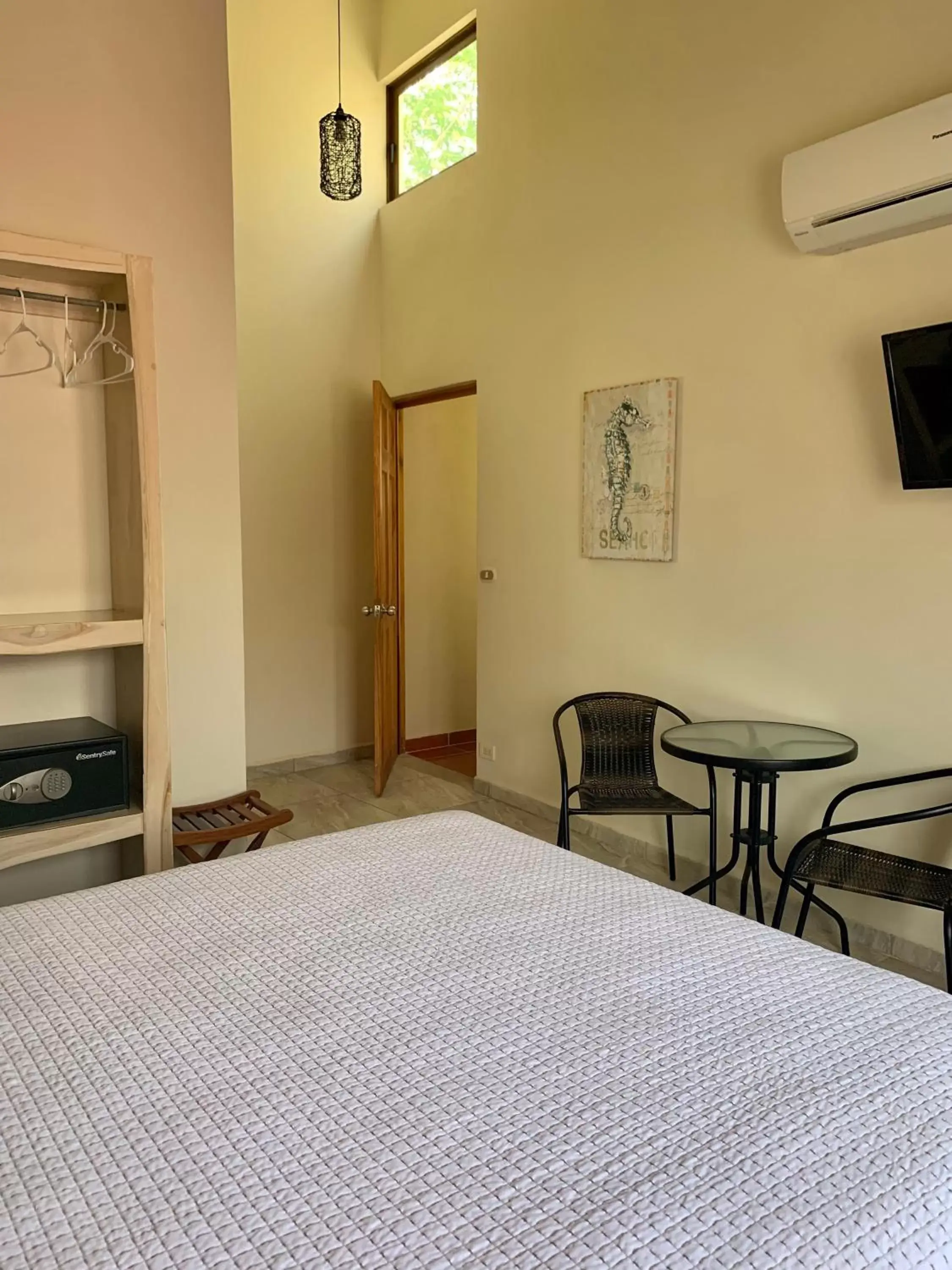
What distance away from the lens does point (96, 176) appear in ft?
8.52

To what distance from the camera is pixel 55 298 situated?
2.53m

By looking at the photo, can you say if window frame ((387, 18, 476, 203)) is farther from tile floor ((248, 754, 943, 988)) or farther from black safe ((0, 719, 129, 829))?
black safe ((0, 719, 129, 829))

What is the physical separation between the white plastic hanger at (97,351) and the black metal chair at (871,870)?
2.36 meters

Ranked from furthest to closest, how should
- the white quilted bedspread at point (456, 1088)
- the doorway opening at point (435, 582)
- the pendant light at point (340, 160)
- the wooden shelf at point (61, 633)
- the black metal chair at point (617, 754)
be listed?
the doorway opening at point (435, 582) < the pendant light at point (340, 160) < the black metal chair at point (617, 754) < the wooden shelf at point (61, 633) < the white quilted bedspread at point (456, 1088)

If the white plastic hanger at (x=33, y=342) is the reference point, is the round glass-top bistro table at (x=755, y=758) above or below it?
below

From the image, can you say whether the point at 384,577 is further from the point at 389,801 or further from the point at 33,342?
the point at 33,342

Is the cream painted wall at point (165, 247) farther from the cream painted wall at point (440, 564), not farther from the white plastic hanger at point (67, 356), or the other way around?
the cream painted wall at point (440, 564)

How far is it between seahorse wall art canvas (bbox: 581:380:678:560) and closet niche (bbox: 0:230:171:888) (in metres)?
1.96

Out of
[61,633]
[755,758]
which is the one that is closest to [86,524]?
[61,633]

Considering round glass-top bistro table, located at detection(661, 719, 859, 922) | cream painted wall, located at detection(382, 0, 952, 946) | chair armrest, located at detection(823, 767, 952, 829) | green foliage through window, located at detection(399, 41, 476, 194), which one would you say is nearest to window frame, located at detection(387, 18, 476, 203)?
green foliage through window, located at detection(399, 41, 476, 194)

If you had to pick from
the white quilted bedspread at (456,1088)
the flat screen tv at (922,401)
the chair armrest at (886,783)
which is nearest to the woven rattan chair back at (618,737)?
the chair armrest at (886,783)

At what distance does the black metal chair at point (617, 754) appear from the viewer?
11.3ft

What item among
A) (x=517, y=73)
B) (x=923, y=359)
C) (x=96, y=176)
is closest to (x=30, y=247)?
(x=96, y=176)

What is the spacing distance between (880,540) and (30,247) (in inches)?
99.6
